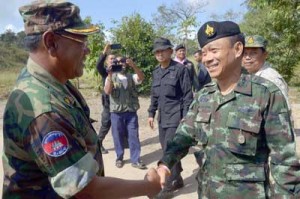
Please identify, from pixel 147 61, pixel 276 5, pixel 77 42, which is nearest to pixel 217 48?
pixel 77 42

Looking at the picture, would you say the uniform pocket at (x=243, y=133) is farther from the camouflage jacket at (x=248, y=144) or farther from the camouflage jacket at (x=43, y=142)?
the camouflage jacket at (x=43, y=142)

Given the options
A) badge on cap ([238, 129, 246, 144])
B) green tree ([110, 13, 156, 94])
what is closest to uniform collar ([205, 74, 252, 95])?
badge on cap ([238, 129, 246, 144])

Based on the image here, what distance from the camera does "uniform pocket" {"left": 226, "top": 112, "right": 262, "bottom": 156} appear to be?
8.05 feet

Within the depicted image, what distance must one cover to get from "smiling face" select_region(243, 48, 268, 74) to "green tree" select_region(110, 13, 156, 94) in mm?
9267

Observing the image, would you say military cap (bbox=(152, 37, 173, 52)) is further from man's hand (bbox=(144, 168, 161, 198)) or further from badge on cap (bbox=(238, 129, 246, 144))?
man's hand (bbox=(144, 168, 161, 198))

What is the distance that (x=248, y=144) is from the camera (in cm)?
246

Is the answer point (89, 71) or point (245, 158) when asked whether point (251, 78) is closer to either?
point (245, 158)

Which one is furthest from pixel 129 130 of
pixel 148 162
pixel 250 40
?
pixel 250 40

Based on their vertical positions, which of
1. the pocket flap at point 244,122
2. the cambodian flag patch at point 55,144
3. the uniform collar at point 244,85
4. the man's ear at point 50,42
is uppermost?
the man's ear at point 50,42

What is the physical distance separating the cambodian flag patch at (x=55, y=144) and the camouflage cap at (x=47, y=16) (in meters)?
0.47

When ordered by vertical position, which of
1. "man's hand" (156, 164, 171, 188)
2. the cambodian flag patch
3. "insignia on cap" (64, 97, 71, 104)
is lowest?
"man's hand" (156, 164, 171, 188)

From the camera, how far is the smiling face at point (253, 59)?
476 centimetres

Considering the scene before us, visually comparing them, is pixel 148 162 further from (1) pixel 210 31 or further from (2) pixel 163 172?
(1) pixel 210 31

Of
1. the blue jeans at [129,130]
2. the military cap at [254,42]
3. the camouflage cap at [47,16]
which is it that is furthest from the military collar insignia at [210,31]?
the blue jeans at [129,130]
